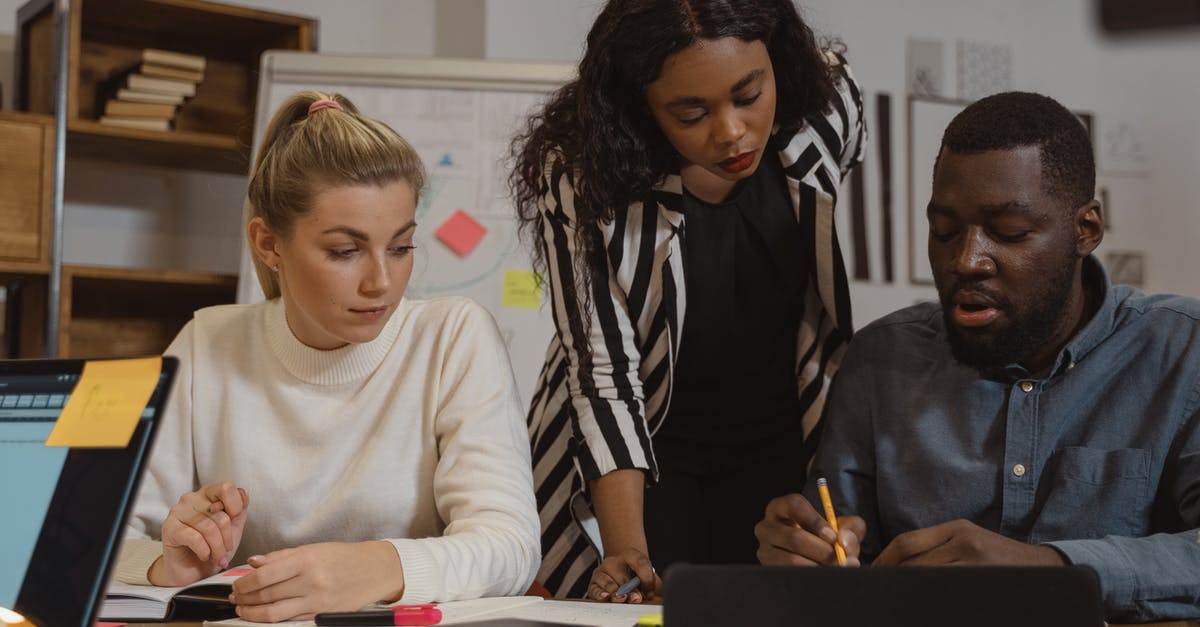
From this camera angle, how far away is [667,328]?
5.15ft

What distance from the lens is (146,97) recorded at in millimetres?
3045

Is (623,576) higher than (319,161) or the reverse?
the reverse

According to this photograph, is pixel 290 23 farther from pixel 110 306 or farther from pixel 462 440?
pixel 462 440

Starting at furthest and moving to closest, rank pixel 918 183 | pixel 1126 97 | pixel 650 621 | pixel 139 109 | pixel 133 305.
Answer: pixel 1126 97 < pixel 918 183 < pixel 133 305 < pixel 139 109 < pixel 650 621

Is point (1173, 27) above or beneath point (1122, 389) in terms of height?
above

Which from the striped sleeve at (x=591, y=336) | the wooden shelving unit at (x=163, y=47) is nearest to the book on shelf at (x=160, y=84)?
the wooden shelving unit at (x=163, y=47)

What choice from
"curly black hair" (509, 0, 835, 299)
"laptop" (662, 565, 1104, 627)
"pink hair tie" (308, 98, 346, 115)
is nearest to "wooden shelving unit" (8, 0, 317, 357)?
"pink hair tie" (308, 98, 346, 115)

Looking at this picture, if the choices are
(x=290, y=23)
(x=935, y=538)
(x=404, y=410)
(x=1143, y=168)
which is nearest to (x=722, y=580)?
(x=935, y=538)

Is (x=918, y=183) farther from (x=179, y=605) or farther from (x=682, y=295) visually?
(x=179, y=605)

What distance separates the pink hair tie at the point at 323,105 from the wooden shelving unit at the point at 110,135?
4.55ft

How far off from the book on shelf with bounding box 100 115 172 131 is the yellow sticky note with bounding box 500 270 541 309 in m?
1.08

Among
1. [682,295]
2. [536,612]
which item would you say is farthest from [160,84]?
[536,612]

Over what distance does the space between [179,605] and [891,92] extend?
10.3 feet

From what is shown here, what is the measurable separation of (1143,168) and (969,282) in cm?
302
